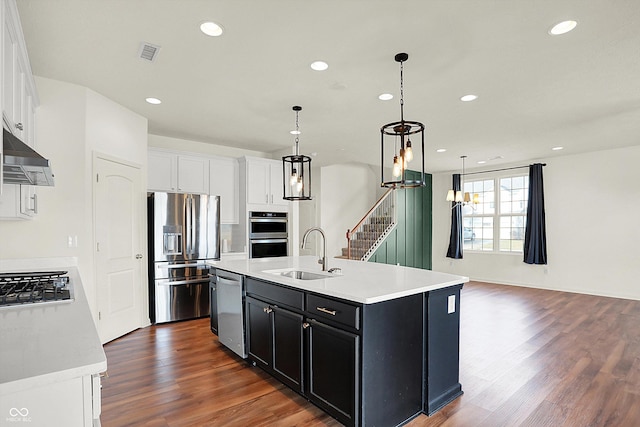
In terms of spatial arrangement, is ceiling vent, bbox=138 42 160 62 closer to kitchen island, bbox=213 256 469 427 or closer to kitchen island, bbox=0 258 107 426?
kitchen island, bbox=213 256 469 427

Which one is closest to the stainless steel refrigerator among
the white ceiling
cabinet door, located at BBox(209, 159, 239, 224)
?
cabinet door, located at BBox(209, 159, 239, 224)

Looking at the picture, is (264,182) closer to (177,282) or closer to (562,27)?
(177,282)

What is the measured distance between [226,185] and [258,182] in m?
0.53

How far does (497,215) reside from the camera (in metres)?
8.02

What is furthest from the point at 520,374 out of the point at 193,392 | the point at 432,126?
the point at 432,126

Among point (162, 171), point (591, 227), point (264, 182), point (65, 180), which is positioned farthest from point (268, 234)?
point (591, 227)

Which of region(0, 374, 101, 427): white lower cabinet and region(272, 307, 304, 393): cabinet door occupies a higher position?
region(0, 374, 101, 427): white lower cabinet

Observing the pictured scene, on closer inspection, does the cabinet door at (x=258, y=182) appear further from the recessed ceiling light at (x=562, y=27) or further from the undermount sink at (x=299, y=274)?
the recessed ceiling light at (x=562, y=27)

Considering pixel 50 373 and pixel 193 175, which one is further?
pixel 193 175

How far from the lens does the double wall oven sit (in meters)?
5.61

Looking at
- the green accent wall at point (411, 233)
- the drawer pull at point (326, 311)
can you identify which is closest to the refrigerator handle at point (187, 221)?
the drawer pull at point (326, 311)

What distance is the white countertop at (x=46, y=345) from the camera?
0.90 meters

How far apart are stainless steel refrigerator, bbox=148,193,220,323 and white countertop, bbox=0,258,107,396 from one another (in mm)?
2956

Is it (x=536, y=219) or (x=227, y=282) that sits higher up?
(x=536, y=219)
